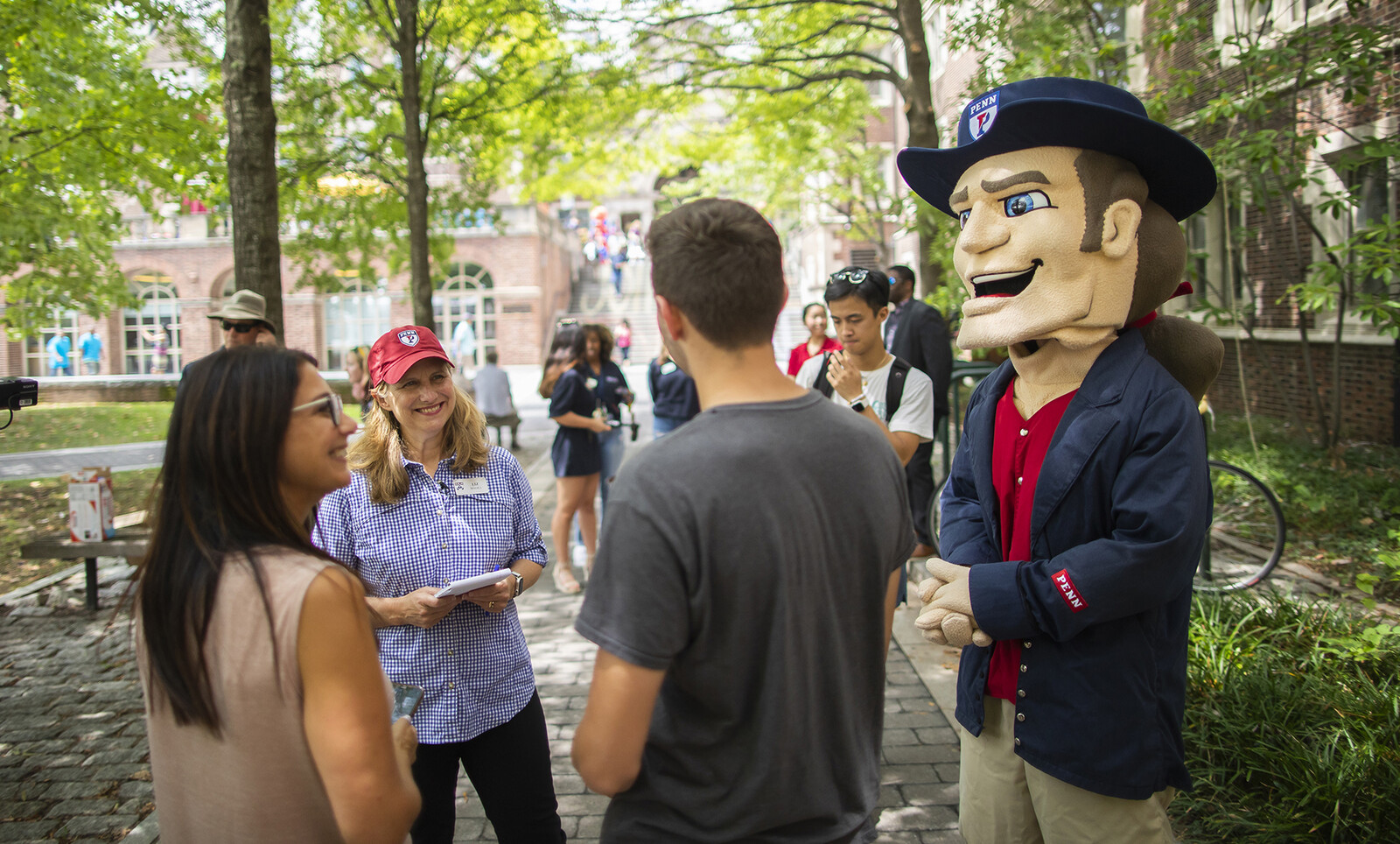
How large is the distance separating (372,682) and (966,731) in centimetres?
160

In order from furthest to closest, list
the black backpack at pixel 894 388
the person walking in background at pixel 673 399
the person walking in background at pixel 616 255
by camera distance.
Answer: the person walking in background at pixel 616 255 < the person walking in background at pixel 673 399 < the black backpack at pixel 894 388

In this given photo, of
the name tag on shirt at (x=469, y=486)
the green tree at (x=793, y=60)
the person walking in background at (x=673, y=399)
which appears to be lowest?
the name tag on shirt at (x=469, y=486)

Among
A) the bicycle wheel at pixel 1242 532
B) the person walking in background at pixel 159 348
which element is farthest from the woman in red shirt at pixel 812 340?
the person walking in background at pixel 159 348

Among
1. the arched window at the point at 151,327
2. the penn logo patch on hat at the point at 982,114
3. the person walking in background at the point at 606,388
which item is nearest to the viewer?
the penn logo patch on hat at the point at 982,114

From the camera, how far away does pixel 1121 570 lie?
209 centimetres

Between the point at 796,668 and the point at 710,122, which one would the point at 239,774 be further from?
the point at 710,122

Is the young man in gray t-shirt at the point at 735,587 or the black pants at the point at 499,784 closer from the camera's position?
the young man in gray t-shirt at the point at 735,587

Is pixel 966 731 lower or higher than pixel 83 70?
lower

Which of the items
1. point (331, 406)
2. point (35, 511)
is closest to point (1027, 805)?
point (331, 406)

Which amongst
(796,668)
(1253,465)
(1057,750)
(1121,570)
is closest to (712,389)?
(796,668)

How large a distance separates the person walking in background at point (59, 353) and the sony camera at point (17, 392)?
110 feet

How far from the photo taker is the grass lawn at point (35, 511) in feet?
26.9

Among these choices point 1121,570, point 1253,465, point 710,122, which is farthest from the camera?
point 710,122

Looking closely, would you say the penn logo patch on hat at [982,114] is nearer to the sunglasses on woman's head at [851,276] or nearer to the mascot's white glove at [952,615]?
the mascot's white glove at [952,615]
